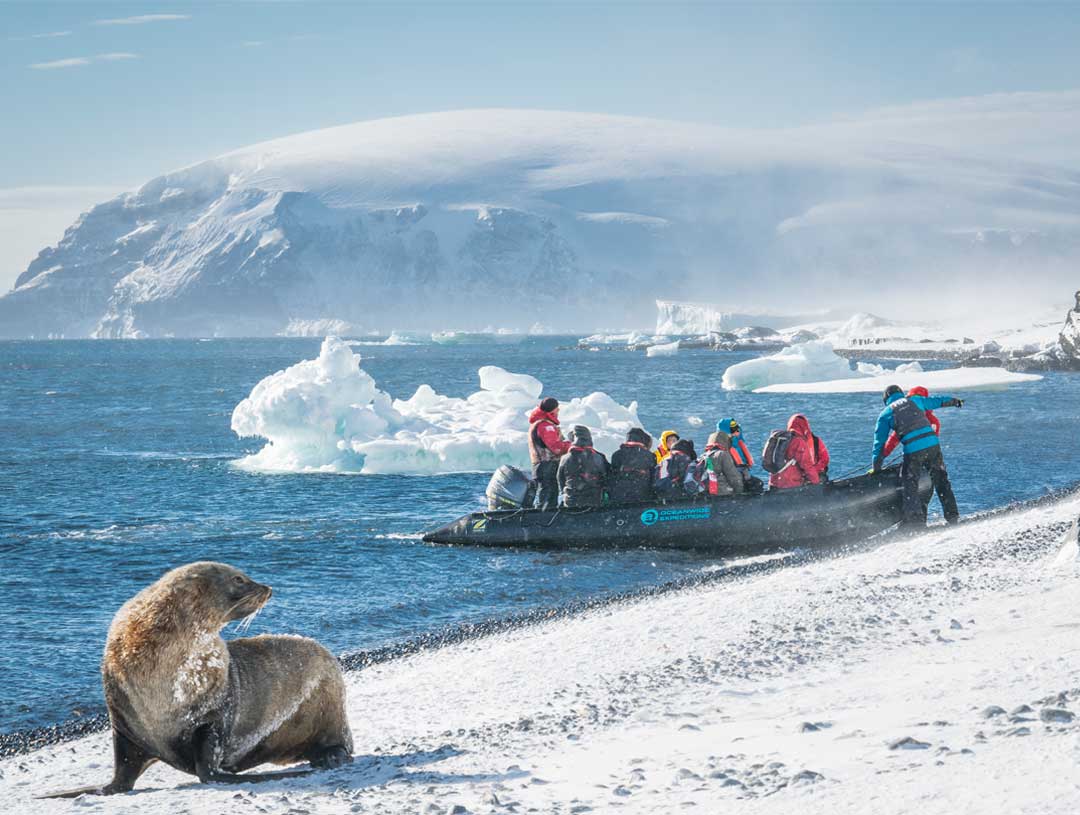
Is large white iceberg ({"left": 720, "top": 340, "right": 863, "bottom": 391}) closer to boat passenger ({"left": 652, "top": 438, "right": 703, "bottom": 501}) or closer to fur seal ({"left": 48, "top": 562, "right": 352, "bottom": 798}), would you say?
boat passenger ({"left": 652, "top": 438, "right": 703, "bottom": 501})

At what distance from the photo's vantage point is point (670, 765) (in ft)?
18.1

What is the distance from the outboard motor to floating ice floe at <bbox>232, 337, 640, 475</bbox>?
691 cm

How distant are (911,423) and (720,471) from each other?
252cm

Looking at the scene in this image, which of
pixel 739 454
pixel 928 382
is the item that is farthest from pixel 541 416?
pixel 928 382

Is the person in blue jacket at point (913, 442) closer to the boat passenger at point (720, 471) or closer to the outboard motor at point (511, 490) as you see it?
the boat passenger at point (720, 471)

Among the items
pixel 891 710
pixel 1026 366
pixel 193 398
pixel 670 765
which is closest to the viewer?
pixel 670 765

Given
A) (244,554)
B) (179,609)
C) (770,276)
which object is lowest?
(244,554)

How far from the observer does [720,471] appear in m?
15.5

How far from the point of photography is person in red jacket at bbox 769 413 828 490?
15.7 m

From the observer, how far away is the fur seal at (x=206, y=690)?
571cm

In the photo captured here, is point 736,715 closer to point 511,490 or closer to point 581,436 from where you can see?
point 581,436

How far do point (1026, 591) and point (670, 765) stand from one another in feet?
15.1

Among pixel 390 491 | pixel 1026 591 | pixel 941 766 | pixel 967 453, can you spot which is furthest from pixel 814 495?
pixel 967 453

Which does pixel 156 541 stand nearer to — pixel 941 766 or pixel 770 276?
pixel 941 766
